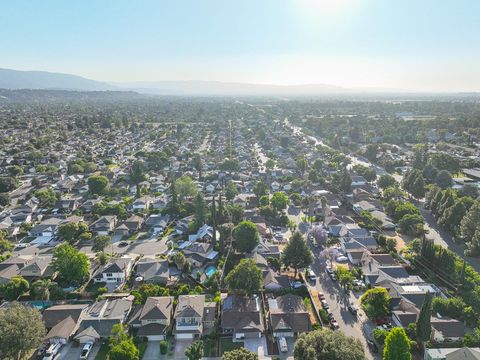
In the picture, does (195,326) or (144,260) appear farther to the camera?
(144,260)

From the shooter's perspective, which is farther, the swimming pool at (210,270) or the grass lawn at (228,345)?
the swimming pool at (210,270)

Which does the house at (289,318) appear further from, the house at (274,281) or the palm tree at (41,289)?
the palm tree at (41,289)

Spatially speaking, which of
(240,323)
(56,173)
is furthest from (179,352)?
(56,173)

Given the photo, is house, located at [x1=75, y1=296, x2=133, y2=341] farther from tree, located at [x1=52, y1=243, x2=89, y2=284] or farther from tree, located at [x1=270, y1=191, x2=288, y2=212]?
tree, located at [x1=270, y1=191, x2=288, y2=212]

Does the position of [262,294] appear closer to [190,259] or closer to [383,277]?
[190,259]

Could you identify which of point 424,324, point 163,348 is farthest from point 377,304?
point 163,348

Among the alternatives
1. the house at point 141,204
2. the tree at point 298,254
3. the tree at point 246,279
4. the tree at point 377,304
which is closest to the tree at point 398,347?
the tree at point 377,304
